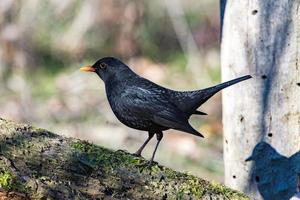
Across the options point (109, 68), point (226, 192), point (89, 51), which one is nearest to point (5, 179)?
point (226, 192)

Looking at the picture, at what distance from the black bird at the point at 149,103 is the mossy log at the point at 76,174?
0.65 m

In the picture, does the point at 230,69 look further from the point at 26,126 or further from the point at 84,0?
the point at 84,0

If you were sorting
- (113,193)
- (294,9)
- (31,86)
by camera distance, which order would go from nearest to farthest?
(113,193) < (294,9) < (31,86)

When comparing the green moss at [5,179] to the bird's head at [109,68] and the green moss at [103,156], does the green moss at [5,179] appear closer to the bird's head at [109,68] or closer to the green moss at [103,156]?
the green moss at [103,156]

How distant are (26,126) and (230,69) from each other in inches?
68.8

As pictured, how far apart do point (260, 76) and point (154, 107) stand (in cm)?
83

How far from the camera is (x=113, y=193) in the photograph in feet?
14.4

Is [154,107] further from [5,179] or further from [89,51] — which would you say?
[89,51]

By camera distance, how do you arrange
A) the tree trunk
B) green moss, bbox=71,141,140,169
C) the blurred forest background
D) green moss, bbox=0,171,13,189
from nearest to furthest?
green moss, bbox=0,171,13,189 < green moss, bbox=71,141,140,169 < the tree trunk < the blurred forest background

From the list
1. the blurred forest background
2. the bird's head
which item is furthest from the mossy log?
the blurred forest background

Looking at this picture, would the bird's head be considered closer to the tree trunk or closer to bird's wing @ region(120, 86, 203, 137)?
bird's wing @ region(120, 86, 203, 137)

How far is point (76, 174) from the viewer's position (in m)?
4.40

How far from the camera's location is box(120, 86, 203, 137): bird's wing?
5340 mm

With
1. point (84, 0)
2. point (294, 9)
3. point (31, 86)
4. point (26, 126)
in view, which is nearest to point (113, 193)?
point (26, 126)
